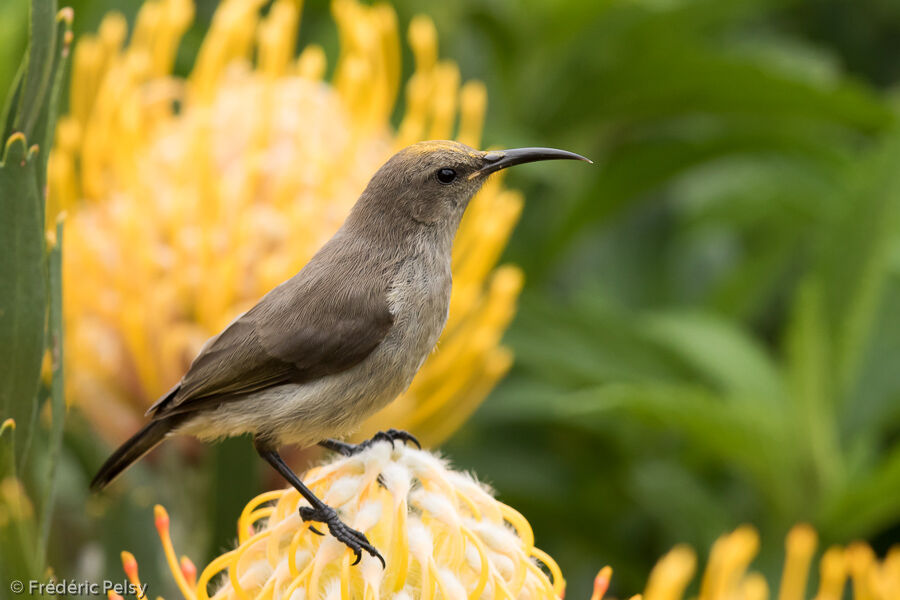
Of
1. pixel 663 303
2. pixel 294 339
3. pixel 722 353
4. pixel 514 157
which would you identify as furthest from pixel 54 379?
pixel 663 303

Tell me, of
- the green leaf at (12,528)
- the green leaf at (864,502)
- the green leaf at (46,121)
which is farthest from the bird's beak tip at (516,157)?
the green leaf at (864,502)

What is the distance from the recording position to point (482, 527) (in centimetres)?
102

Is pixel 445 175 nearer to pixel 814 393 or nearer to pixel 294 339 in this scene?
pixel 294 339

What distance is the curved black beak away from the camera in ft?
3.44

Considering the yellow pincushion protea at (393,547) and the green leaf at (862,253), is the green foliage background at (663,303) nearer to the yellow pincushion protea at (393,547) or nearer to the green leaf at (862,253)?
the green leaf at (862,253)

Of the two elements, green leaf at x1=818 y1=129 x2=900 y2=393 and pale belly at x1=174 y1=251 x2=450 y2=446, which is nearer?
pale belly at x1=174 y1=251 x2=450 y2=446

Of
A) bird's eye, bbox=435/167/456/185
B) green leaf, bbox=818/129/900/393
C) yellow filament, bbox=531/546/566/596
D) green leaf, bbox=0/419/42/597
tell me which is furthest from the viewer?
green leaf, bbox=818/129/900/393

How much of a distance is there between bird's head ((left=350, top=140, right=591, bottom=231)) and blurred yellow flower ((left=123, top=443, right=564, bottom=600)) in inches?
9.8

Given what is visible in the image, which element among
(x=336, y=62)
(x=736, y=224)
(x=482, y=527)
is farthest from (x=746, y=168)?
(x=482, y=527)

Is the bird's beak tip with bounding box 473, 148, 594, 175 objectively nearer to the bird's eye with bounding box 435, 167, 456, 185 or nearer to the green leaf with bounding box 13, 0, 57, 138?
the bird's eye with bounding box 435, 167, 456, 185

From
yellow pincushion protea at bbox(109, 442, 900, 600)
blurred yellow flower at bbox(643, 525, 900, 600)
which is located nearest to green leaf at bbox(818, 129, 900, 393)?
blurred yellow flower at bbox(643, 525, 900, 600)

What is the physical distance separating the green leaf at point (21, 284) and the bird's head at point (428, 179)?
34cm

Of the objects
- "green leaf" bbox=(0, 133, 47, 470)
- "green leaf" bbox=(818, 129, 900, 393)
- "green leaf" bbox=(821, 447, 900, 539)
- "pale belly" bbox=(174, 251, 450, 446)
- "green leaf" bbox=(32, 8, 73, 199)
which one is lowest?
"green leaf" bbox=(821, 447, 900, 539)

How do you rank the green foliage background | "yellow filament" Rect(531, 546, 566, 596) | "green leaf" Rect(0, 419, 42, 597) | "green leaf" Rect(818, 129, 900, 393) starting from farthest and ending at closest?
"green leaf" Rect(818, 129, 900, 393) < the green foliage background < "yellow filament" Rect(531, 546, 566, 596) < "green leaf" Rect(0, 419, 42, 597)
